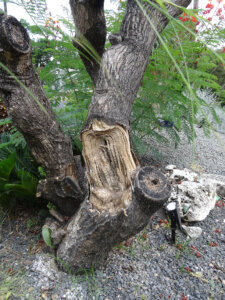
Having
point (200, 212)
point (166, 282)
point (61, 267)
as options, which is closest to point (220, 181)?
point (200, 212)

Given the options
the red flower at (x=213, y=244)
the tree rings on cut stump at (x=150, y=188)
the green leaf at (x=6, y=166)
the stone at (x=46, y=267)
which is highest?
the tree rings on cut stump at (x=150, y=188)

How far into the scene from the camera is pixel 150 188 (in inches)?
52.6

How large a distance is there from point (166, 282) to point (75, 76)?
2.26 meters

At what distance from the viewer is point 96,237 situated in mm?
1414

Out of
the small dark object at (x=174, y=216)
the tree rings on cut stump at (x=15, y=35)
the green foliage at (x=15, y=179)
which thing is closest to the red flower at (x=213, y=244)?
the small dark object at (x=174, y=216)

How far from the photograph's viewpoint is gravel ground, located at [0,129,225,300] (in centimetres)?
141

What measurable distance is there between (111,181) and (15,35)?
105 centimetres

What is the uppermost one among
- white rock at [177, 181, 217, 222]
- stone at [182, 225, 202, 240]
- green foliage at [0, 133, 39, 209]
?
green foliage at [0, 133, 39, 209]

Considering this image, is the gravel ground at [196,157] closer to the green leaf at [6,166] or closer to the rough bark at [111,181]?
the rough bark at [111,181]

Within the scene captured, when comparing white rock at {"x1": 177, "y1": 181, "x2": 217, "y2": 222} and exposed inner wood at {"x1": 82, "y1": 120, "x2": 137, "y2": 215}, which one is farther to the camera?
white rock at {"x1": 177, "y1": 181, "x2": 217, "y2": 222}

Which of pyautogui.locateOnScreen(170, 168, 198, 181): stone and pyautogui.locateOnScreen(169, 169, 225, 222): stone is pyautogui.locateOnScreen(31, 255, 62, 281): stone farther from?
pyautogui.locateOnScreen(170, 168, 198, 181): stone

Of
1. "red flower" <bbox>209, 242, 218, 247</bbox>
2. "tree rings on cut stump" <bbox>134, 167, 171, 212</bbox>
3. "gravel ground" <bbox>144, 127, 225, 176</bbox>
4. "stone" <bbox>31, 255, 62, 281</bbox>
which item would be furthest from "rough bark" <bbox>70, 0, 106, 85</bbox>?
"red flower" <bbox>209, 242, 218, 247</bbox>

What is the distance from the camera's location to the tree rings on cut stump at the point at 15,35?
1.05 metres

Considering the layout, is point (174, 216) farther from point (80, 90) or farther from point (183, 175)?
point (80, 90)
